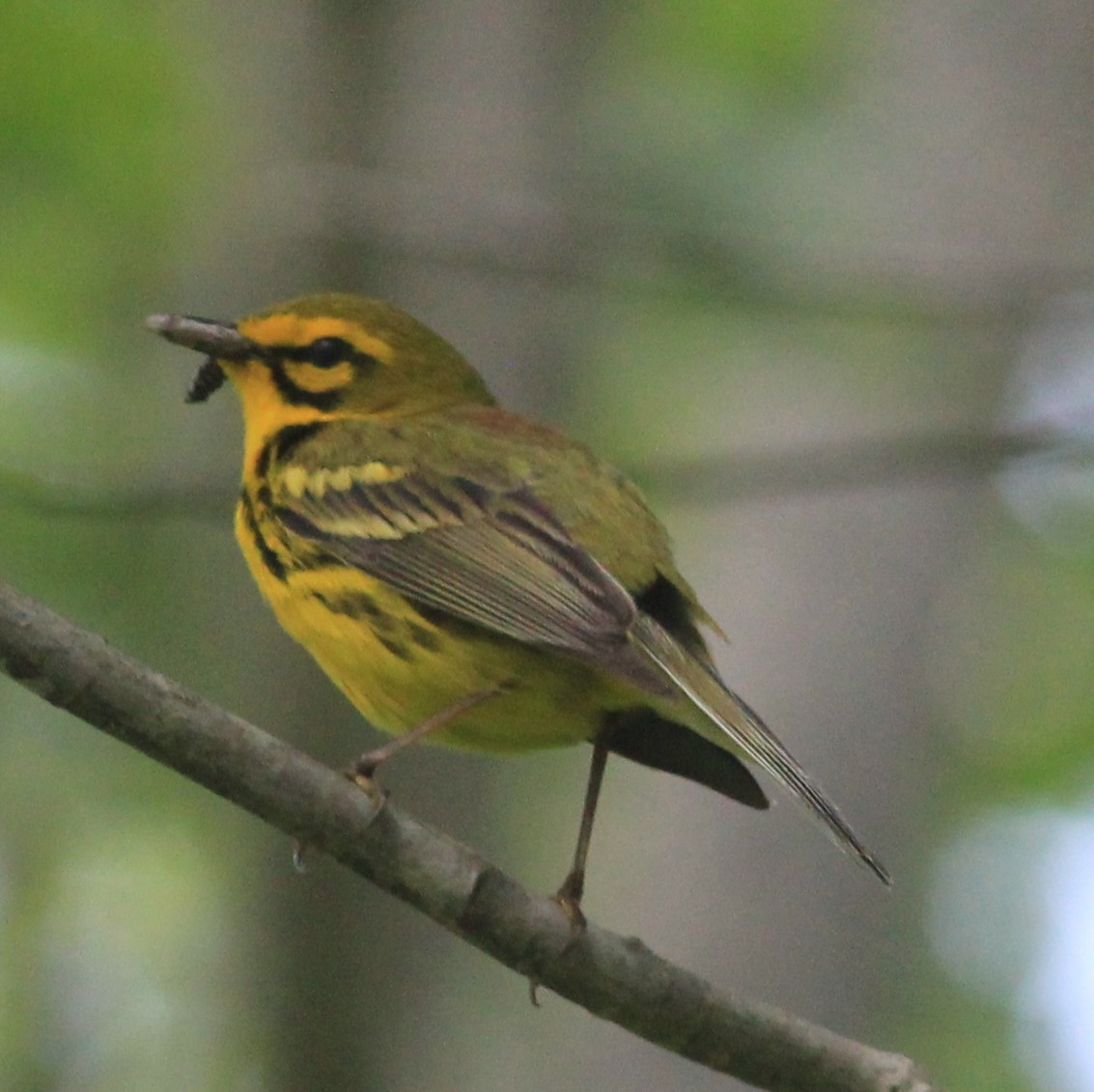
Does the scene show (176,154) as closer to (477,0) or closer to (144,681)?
(477,0)

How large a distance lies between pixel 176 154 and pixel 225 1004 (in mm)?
3291

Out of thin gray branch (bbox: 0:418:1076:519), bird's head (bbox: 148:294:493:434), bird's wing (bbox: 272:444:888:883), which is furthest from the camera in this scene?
thin gray branch (bbox: 0:418:1076:519)

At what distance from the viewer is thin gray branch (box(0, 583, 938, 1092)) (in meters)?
3.31

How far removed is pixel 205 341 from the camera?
530 cm

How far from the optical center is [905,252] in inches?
318

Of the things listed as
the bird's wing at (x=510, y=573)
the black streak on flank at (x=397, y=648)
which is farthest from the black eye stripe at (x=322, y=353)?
the black streak on flank at (x=397, y=648)

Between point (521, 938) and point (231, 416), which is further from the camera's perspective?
point (231, 416)

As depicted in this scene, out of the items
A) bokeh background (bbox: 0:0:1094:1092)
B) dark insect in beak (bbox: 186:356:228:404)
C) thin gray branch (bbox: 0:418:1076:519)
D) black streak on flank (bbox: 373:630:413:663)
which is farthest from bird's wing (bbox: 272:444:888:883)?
bokeh background (bbox: 0:0:1094:1092)

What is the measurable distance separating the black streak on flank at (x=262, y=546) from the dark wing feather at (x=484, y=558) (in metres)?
0.08

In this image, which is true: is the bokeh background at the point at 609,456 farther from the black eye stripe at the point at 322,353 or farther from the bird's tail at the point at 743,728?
the bird's tail at the point at 743,728

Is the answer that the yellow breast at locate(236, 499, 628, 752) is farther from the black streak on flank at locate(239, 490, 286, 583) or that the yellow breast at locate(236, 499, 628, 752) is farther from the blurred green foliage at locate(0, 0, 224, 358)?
the blurred green foliage at locate(0, 0, 224, 358)

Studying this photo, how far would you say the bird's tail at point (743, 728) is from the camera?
3.95 m

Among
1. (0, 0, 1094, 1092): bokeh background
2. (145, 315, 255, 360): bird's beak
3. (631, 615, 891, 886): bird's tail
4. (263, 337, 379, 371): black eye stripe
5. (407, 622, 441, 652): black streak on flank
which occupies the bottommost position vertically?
(0, 0, 1094, 1092): bokeh background

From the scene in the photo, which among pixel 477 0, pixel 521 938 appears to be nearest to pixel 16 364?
pixel 477 0
